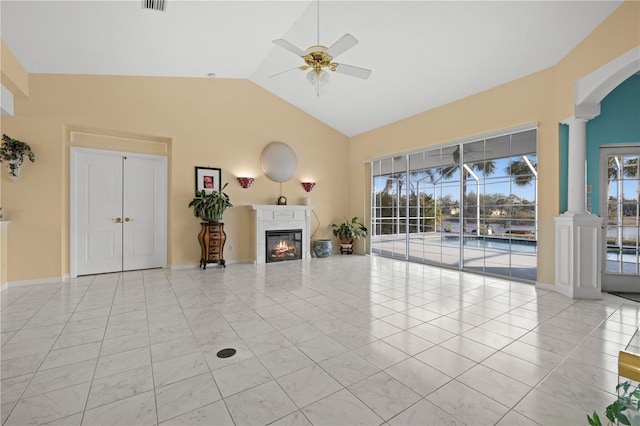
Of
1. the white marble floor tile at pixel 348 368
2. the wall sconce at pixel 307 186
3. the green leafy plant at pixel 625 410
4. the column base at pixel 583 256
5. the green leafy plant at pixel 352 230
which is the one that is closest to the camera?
the green leafy plant at pixel 625 410

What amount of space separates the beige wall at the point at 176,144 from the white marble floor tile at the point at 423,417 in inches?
207

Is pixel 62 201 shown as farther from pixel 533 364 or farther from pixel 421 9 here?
pixel 533 364

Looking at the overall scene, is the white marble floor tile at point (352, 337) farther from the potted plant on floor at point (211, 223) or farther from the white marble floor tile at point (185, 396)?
the potted plant on floor at point (211, 223)

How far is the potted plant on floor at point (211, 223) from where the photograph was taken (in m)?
5.62

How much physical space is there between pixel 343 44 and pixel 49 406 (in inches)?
148

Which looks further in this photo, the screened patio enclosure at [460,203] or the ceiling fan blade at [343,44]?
the screened patio enclosure at [460,203]

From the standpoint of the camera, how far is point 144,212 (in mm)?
5766

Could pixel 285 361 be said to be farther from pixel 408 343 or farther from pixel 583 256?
pixel 583 256

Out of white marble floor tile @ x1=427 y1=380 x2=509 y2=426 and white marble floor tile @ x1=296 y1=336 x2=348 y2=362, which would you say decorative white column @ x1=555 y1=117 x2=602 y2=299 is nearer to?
white marble floor tile @ x1=427 y1=380 x2=509 y2=426

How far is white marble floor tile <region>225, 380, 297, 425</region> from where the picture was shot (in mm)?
1653

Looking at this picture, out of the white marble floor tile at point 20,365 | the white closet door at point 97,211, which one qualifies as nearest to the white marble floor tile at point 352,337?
the white marble floor tile at point 20,365

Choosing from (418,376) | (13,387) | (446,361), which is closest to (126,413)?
(13,387)

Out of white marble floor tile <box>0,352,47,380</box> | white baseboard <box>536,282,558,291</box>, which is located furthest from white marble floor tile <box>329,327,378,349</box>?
white baseboard <box>536,282,558,291</box>

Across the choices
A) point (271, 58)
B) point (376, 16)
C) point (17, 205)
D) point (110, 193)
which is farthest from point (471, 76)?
point (17, 205)
